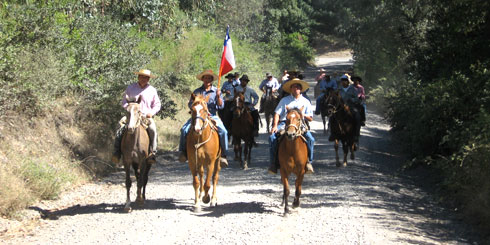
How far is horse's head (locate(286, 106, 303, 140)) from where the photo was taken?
A: 1036 centimetres

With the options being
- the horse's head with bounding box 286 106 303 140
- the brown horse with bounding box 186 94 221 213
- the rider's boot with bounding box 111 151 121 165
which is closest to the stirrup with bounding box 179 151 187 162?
the brown horse with bounding box 186 94 221 213

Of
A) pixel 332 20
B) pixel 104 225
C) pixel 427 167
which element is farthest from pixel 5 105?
pixel 332 20

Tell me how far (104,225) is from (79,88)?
7.66 meters

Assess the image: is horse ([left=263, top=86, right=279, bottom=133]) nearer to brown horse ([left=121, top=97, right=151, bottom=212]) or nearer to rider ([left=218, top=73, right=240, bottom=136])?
rider ([left=218, top=73, right=240, bottom=136])

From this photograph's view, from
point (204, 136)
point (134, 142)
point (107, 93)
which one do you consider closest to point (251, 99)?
point (107, 93)

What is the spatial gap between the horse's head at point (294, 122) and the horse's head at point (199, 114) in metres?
1.60

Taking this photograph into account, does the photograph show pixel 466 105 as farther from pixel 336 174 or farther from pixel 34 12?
pixel 34 12

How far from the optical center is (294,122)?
1052 cm

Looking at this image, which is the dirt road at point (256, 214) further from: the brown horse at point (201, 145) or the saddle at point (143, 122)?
the saddle at point (143, 122)

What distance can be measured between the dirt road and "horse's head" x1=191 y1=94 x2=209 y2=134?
1679mm

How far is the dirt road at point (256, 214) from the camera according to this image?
30.2 feet

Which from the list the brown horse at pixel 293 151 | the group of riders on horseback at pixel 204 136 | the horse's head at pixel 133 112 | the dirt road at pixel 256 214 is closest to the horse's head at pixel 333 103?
the dirt road at pixel 256 214

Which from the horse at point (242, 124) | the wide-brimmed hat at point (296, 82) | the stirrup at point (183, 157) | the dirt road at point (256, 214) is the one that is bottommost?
the dirt road at point (256, 214)

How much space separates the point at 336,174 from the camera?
1526 cm
